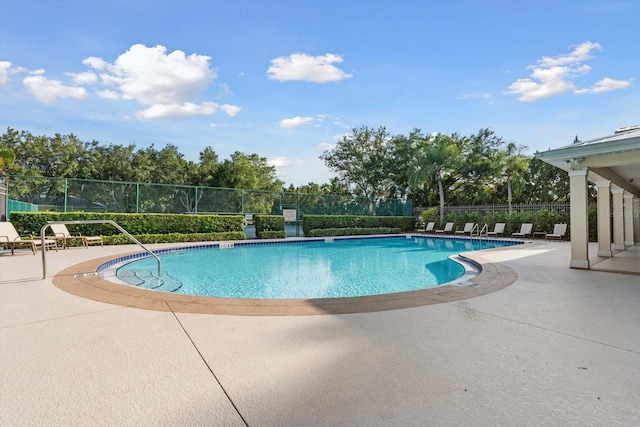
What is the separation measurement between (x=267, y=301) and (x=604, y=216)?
9271mm

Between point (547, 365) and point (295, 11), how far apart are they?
10.6 m

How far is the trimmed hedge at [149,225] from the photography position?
11.0 meters

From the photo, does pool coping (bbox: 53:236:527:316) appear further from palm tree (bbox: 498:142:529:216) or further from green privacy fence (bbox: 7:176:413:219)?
palm tree (bbox: 498:142:529:216)

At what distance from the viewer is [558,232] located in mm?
14852

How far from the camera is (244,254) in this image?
11492 millimetres

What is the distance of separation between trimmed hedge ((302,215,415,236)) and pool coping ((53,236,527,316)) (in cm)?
1262

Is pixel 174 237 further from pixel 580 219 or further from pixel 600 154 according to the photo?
pixel 600 154

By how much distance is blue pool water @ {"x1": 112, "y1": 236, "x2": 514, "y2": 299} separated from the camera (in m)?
6.07

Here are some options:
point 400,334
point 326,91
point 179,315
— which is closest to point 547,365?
point 400,334

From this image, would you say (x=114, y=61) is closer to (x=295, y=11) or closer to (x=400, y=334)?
(x=295, y=11)

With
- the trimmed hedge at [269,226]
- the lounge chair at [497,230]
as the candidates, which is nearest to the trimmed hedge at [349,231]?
the trimmed hedge at [269,226]

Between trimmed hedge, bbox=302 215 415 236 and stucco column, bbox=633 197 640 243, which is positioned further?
trimmed hedge, bbox=302 215 415 236

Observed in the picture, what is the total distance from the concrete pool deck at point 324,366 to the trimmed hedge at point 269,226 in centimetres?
1195

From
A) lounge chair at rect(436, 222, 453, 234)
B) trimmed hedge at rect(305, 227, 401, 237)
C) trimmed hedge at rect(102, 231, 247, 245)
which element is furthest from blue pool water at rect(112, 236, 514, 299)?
lounge chair at rect(436, 222, 453, 234)
